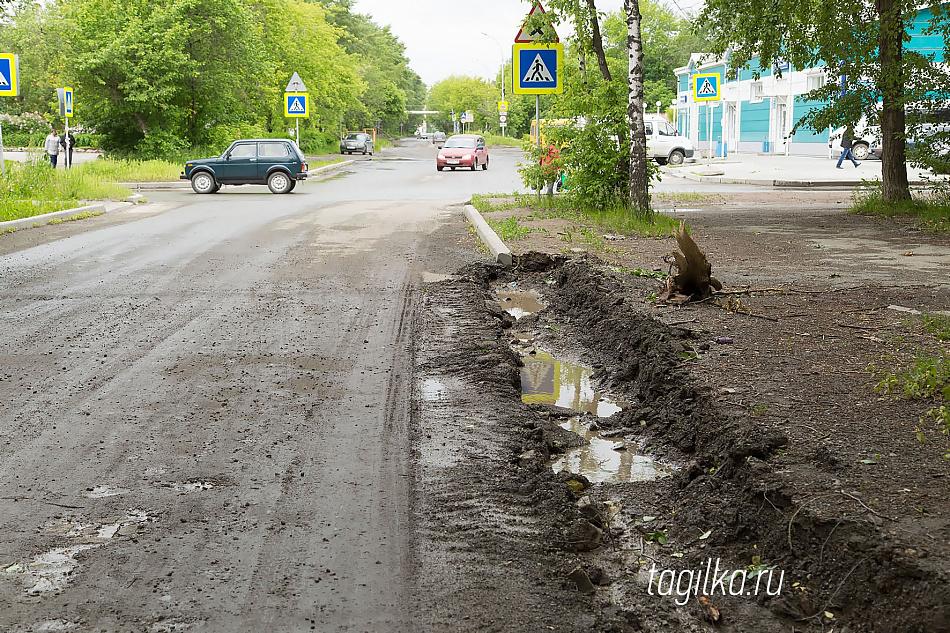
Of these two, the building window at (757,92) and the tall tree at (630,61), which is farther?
the building window at (757,92)

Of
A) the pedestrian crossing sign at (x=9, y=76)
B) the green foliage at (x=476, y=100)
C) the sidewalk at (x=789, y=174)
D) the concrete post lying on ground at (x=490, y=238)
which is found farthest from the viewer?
the green foliage at (x=476, y=100)

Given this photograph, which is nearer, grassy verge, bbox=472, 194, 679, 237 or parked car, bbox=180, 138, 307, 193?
grassy verge, bbox=472, 194, 679, 237

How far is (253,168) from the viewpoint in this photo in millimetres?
27094

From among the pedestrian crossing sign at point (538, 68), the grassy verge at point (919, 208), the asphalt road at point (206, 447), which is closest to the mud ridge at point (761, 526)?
the asphalt road at point (206, 447)

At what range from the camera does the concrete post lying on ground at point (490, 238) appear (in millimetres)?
11430

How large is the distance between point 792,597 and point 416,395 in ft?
9.88

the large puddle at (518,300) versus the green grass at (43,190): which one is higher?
the green grass at (43,190)

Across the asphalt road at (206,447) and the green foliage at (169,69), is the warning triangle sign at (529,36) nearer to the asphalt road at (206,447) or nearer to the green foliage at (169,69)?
the asphalt road at (206,447)

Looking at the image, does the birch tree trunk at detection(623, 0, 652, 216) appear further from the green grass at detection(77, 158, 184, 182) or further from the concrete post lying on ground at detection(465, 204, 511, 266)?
the green grass at detection(77, 158, 184, 182)
